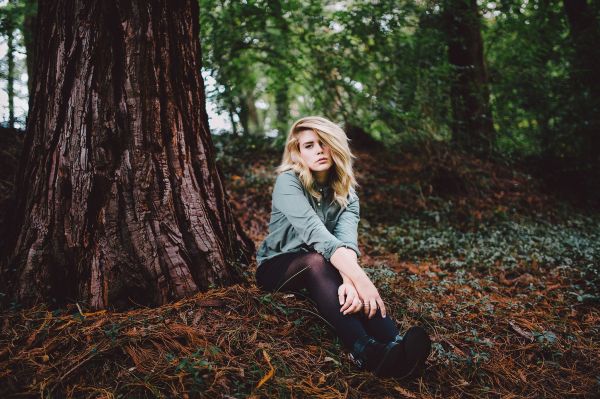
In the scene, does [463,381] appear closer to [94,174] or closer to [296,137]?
[296,137]

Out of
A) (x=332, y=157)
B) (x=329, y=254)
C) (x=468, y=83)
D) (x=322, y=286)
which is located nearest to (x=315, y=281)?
(x=322, y=286)

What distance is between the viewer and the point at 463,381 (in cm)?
202

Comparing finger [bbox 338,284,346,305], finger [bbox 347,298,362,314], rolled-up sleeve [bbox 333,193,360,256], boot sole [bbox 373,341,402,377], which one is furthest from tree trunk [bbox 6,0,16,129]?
boot sole [bbox 373,341,402,377]

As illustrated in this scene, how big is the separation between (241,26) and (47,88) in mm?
3977

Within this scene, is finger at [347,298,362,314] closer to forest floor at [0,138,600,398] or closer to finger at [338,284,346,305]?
finger at [338,284,346,305]

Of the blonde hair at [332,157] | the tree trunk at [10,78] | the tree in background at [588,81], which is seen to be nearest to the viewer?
the blonde hair at [332,157]

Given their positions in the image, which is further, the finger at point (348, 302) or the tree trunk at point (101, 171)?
the tree trunk at point (101, 171)

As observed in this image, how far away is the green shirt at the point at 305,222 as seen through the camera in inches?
94.1

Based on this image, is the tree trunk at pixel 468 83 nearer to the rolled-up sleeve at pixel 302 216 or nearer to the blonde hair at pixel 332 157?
the blonde hair at pixel 332 157

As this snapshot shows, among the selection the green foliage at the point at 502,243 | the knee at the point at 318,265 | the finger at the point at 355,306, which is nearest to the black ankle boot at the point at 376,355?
the finger at the point at 355,306

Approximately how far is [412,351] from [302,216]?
1031mm

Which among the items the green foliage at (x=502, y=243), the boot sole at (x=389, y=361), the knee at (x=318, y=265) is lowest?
the boot sole at (x=389, y=361)

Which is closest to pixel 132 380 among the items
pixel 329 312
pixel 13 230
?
pixel 329 312

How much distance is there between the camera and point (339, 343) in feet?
7.13
